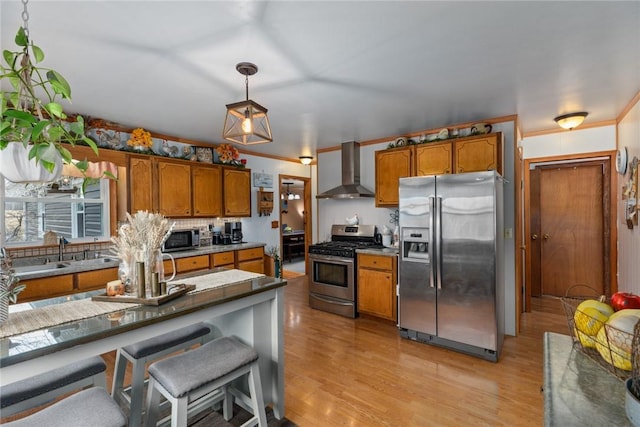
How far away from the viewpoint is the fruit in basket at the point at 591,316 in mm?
877

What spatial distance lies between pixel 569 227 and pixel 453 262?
2.91m

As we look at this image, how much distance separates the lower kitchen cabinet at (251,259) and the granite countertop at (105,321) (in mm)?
2700

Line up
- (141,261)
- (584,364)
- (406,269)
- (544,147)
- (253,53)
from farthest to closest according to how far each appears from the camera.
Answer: (544,147), (406,269), (253,53), (141,261), (584,364)

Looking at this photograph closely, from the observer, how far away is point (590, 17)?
168cm

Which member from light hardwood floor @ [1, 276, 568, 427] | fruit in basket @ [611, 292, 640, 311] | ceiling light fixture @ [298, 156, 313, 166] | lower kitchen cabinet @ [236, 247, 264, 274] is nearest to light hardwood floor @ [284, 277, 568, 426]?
light hardwood floor @ [1, 276, 568, 427]

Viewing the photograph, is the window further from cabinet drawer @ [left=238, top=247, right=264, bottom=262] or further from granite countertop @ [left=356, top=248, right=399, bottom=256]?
granite countertop @ [left=356, top=248, right=399, bottom=256]

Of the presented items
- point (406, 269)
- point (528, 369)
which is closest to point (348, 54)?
point (406, 269)

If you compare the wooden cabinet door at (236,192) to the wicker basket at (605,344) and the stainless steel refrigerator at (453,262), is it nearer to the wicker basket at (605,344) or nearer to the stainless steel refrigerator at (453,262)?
the stainless steel refrigerator at (453,262)

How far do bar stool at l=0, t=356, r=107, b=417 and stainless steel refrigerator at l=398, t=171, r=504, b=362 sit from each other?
109 inches

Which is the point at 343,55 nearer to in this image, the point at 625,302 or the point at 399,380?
the point at 625,302

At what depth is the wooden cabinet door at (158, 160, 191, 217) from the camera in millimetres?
3930

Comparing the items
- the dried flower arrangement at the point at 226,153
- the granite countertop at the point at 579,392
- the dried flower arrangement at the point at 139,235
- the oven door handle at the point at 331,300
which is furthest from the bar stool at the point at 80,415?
the dried flower arrangement at the point at 226,153

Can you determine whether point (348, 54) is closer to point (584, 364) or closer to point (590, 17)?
point (590, 17)

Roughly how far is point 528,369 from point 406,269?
53.2 inches
